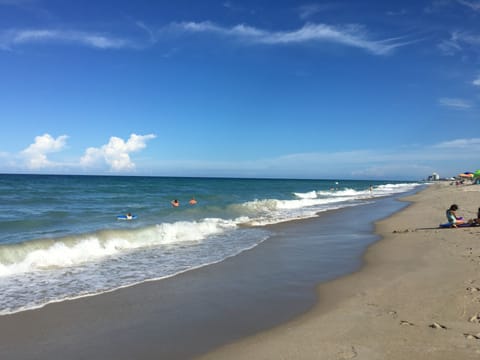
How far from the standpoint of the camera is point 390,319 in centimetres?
547

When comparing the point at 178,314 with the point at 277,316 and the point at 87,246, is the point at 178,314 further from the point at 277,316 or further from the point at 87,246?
the point at 87,246

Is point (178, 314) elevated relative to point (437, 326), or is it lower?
lower

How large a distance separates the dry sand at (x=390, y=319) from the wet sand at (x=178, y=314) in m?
0.28

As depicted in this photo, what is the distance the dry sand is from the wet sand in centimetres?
28

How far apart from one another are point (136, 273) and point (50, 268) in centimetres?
258

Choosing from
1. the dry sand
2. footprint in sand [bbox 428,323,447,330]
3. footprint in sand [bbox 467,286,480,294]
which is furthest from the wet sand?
footprint in sand [bbox 467,286,480,294]

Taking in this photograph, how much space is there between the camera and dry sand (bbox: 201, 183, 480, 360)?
4.46 meters

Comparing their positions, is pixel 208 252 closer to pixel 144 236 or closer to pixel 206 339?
pixel 144 236

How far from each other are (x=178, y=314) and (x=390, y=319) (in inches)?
135

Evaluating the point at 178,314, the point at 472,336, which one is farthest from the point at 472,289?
the point at 178,314

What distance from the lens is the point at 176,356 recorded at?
4.66m

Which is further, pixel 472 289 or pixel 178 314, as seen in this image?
pixel 472 289

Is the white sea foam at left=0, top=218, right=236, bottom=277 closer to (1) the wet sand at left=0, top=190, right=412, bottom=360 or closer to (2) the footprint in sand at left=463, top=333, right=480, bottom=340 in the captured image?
(1) the wet sand at left=0, top=190, right=412, bottom=360

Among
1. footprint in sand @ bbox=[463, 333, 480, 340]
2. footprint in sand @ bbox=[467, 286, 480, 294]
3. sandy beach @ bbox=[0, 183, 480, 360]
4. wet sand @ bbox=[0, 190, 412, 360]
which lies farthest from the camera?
footprint in sand @ bbox=[467, 286, 480, 294]
